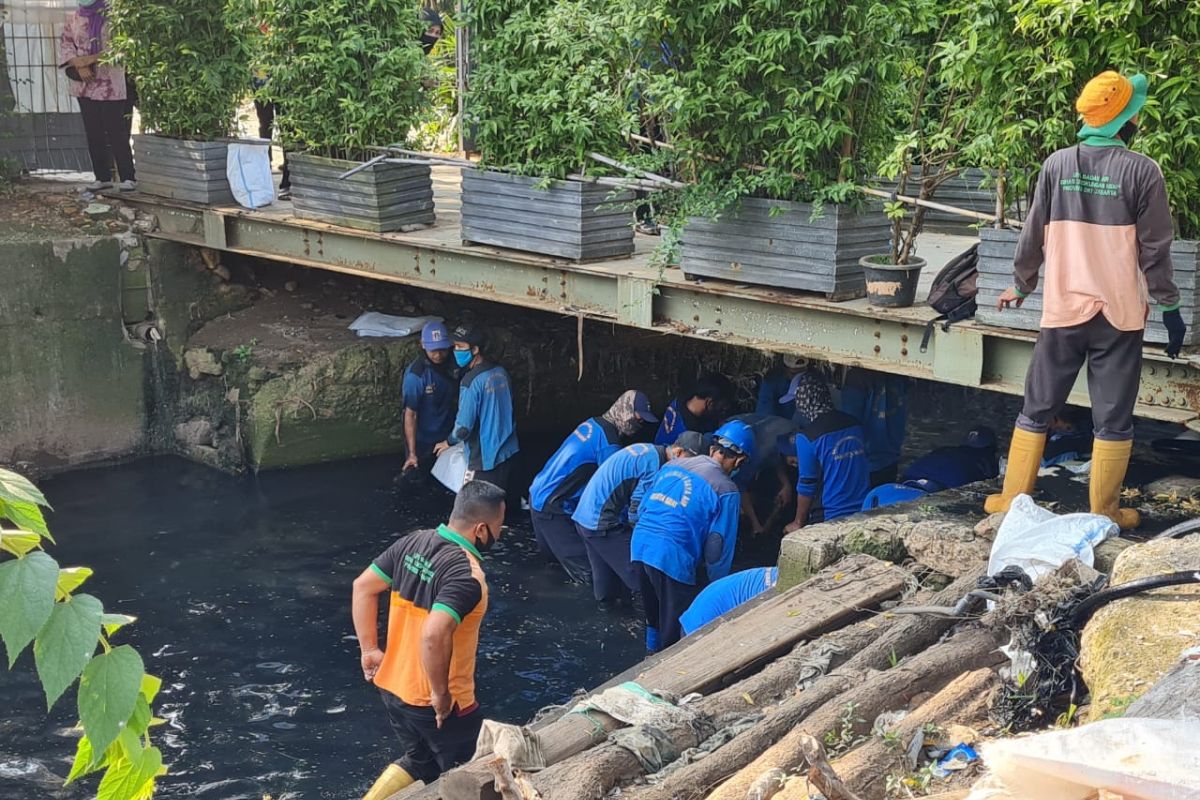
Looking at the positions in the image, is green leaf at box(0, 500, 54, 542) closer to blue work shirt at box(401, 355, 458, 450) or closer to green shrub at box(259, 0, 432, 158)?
green shrub at box(259, 0, 432, 158)

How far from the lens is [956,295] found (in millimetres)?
7902

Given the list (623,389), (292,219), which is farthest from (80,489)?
(623,389)

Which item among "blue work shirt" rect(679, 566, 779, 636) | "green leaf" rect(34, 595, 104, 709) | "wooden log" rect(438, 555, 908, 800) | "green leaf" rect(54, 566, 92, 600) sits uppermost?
"green leaf" rect(54, 566, 92, 600)

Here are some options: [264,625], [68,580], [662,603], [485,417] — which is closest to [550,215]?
[485,417]

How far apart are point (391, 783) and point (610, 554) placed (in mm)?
3222

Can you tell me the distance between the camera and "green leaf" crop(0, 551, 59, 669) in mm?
1852

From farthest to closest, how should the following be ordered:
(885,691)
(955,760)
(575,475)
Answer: (575,475) → (885,691) → (955,760)

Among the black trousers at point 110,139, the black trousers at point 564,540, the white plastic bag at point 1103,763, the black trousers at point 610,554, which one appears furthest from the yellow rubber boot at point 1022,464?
the black trousers at point 110,139

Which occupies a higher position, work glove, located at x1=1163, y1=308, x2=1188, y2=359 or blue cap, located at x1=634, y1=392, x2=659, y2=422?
work glove, located at x1=1163, y1=308, x2=1188, y2=359

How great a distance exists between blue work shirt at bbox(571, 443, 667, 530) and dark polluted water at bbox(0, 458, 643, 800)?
0.87 metres

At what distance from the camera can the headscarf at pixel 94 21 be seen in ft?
44.9

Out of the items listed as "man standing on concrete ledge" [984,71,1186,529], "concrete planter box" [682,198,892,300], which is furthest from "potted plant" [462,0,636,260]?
"man standing on concrete ledge" [984,71,1186,529]

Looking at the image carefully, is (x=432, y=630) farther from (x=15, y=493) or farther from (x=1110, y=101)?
Result: (x=15, y=493)

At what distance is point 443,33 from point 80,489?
26.7 ft
